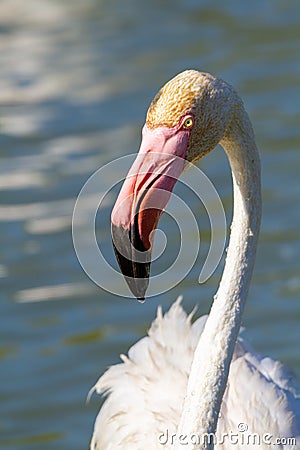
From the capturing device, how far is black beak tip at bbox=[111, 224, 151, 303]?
4.29 metres

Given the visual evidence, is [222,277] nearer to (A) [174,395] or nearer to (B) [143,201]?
(B) [143,201]

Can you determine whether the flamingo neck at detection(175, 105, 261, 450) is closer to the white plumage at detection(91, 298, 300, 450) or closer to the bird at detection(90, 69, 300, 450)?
the bird at detection(90, 69, 300, 450)

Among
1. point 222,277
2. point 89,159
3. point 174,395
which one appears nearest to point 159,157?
point 222,277

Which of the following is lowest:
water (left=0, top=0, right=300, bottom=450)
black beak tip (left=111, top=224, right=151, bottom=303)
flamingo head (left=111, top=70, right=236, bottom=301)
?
black beak tip (left=111, top=224, right=151, bottom=303)

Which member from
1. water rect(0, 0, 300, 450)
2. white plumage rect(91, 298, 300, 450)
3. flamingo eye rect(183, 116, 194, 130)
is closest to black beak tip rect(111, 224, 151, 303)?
flamingo eye rect(183, 116, 194, 130)

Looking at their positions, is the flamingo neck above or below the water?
below

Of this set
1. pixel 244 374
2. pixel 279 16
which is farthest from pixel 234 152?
pixel 279 16

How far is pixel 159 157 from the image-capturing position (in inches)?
172

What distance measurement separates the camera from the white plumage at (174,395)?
541 centimetres

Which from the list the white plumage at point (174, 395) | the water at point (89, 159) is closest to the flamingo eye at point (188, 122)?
the white plumage at point (174, 395)

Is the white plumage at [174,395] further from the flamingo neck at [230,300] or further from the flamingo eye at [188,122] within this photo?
the flamingo eye at [188,122]

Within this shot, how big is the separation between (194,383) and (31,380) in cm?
288

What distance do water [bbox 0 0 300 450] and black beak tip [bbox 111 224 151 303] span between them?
8.84ft

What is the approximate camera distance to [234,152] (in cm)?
465
